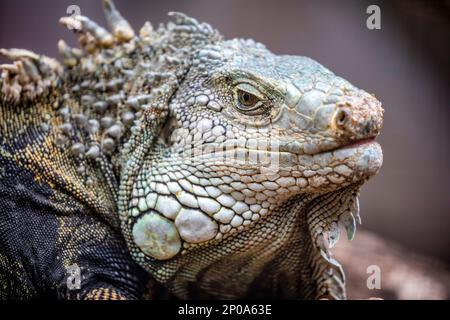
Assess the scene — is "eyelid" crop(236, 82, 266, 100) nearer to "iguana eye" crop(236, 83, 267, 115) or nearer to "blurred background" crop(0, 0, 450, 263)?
"iguana eye" crop(236, 83, 267, 115)

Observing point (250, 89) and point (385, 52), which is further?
point (385, 52)

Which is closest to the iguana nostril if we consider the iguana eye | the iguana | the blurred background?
the iguana

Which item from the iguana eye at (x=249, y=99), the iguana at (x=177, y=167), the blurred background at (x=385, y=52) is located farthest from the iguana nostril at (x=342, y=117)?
the blurred background at (x=385, y=52)

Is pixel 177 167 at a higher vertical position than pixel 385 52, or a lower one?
lower

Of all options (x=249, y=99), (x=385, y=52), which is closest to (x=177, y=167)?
(x=249, y=99)

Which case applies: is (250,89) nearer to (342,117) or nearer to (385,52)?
(342,117)
